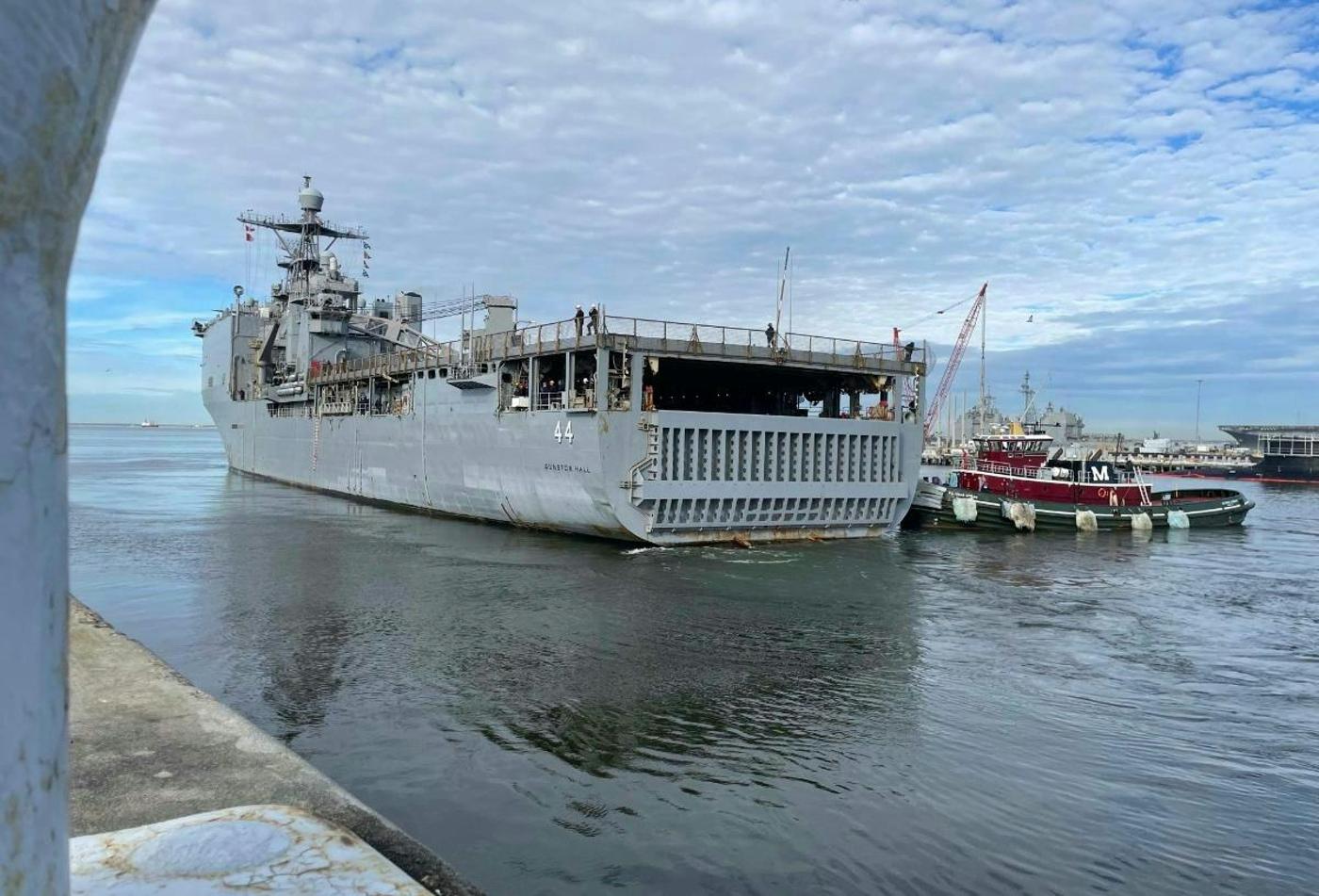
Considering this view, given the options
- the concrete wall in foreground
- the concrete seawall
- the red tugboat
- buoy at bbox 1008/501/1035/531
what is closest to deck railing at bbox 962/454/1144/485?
the red tugboat

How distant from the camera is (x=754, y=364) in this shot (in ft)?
84.3

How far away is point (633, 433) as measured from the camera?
2327cm

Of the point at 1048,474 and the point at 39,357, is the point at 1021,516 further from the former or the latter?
the point at 39,357

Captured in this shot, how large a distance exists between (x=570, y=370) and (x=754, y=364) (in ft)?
17.8

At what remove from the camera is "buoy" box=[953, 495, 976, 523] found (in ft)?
107

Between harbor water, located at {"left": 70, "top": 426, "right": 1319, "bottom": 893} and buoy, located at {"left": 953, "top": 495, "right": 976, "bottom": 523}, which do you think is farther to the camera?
buoy, located at {"left": 953, "top": 495, "right": 976, "bottom": 523}

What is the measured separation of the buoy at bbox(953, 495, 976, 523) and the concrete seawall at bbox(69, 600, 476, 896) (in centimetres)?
2959

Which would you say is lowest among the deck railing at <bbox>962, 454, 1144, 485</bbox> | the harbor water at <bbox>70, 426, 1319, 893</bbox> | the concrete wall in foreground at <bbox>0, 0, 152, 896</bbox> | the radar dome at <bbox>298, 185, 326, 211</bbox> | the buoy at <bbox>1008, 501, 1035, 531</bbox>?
the harbor water at <bbox>70, 426, 1319, 893</bbox>

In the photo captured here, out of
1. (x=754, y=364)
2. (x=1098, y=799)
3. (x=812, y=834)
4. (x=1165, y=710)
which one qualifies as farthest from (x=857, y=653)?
(x=754, y=364)

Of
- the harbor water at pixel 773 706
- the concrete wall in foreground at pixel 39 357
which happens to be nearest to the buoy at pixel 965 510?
the harbor water at pixel 773 706

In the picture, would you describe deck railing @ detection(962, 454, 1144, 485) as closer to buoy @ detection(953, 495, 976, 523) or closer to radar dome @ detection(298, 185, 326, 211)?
buoy @ detection(953, 495, 976, 523)

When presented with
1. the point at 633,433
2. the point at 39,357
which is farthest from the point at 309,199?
the point at 39,357

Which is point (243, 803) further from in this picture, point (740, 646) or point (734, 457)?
point (734, 457)

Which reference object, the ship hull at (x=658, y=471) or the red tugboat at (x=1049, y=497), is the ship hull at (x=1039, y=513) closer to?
the red tugboat at (x=1049, y=497)
